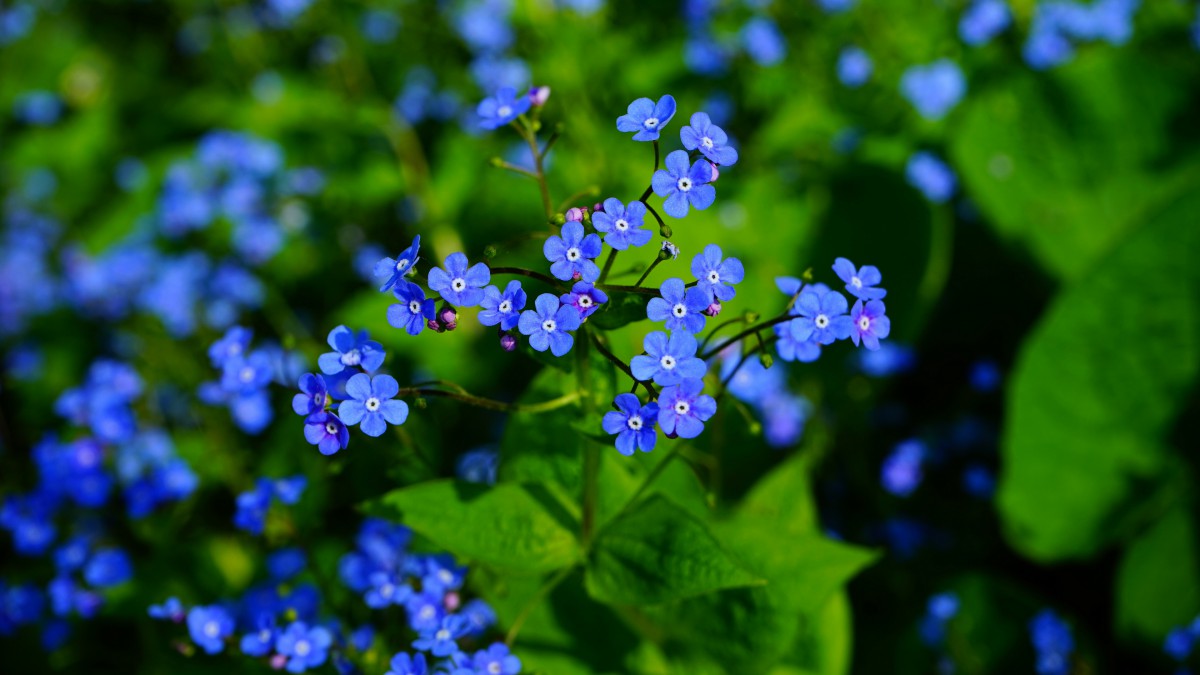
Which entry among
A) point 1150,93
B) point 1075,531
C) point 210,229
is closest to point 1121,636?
point 1075,531

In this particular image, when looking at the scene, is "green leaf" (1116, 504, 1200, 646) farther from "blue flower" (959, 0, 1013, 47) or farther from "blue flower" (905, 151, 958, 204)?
"blue flower" (959, 0, 1013, 47)

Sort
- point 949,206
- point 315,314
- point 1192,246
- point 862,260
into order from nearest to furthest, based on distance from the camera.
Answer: point 1192,246
point 862,260
point 949,206
point 315,314

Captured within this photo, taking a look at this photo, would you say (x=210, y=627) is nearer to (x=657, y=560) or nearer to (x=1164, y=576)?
(x=657, y=560)

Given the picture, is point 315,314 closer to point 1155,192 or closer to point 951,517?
point 951,517

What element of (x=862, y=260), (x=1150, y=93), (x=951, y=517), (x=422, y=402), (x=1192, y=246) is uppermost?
(x=1150, y=93)

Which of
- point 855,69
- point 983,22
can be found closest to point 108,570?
point 855,69

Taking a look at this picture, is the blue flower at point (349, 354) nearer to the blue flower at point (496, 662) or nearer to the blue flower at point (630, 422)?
the blue flower at point (630, 422)
